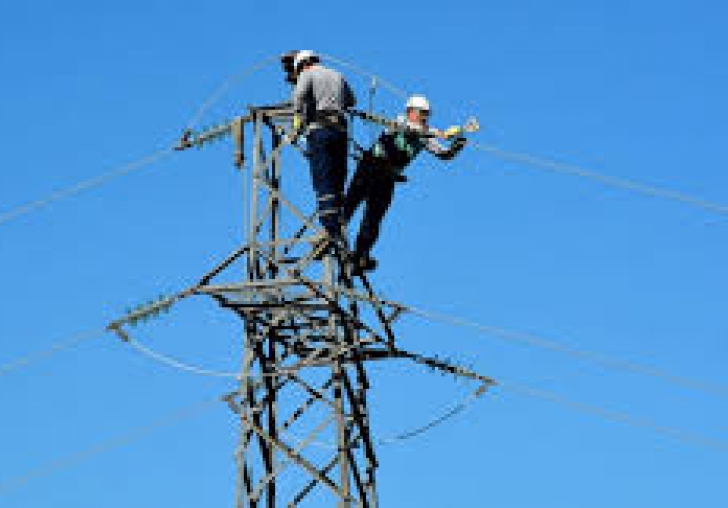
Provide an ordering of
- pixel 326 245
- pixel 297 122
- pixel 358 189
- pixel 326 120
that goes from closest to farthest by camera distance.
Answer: pixel 326 245
pixel 326 120
pixel 297 122
pixel 358 189

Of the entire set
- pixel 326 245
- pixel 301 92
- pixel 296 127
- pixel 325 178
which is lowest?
pixel 326 245

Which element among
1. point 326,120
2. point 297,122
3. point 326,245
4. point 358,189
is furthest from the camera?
point 358,189

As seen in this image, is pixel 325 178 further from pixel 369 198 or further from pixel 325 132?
pixel 369 198

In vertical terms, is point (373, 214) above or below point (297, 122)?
below

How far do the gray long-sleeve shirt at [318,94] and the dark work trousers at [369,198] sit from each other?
3.32ft

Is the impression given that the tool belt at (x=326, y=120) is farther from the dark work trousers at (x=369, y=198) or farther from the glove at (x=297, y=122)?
→ the dark work trousers at (x=369, y=198)

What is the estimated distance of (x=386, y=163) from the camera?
69.0 ft

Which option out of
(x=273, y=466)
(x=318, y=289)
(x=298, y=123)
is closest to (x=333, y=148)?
(x=298, y=123)

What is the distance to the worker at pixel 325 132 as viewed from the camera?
20.2 meters

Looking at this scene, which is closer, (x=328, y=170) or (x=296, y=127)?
(x=328, y=170)

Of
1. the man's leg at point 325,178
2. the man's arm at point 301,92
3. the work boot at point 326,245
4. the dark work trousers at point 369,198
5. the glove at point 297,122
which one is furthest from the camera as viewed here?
the dark work trousers at point 369,198

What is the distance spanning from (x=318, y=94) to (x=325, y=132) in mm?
432

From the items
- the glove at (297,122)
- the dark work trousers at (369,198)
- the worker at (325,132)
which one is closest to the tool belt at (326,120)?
the worker at (325,132)

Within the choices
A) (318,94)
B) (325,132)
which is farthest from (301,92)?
(325,132)
